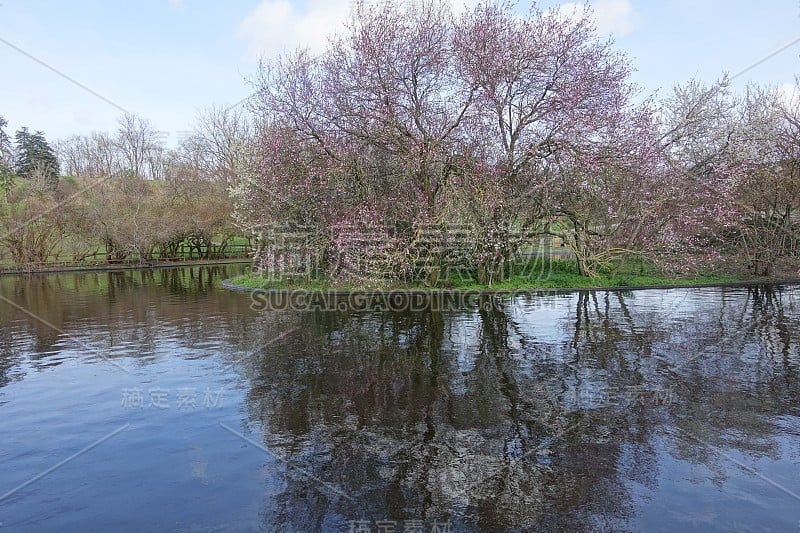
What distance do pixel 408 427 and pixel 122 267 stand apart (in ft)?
97.8

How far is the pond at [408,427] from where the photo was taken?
3.68 meters

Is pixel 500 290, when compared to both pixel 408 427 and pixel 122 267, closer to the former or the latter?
pixel 408 427

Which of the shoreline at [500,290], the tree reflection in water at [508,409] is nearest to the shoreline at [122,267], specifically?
the shoreline at [500,290]

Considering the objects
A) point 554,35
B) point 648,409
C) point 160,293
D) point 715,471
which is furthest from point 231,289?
point 715,471

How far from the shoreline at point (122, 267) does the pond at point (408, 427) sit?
20.4m

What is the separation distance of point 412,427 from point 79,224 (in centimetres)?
3060

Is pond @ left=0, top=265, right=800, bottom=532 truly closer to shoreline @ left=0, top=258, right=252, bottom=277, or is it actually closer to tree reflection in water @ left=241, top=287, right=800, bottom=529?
tree reflection in water @ left=241, top=287, right=800, bottom=529

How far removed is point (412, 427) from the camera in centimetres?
517

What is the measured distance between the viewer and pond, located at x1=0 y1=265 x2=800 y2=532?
3.68 m

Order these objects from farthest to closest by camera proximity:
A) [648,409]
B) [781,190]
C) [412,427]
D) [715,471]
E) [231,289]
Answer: [231,289]
[781,190]
[648,409]
[412,427]
[715,471]

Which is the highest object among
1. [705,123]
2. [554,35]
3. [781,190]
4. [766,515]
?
[554,35]

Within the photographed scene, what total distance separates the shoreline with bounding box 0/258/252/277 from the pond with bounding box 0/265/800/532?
20449mm

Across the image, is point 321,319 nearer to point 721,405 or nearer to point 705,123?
point 721,405

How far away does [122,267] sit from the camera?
97.7 feet
